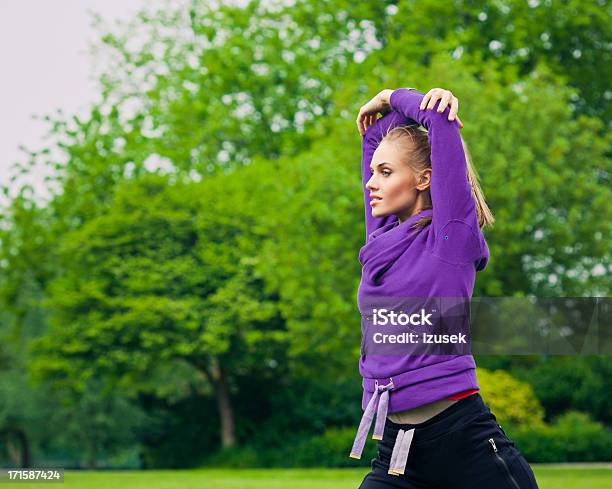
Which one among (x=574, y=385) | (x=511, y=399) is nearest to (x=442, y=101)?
(x=511, y=399)

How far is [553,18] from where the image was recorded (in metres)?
29.1

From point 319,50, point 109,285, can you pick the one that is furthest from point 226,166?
point 109,285

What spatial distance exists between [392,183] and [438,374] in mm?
621

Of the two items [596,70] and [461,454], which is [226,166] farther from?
[461,454]

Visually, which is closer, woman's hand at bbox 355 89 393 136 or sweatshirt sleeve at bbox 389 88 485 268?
sweatshirt sleeve at bbox 389 88 485 268

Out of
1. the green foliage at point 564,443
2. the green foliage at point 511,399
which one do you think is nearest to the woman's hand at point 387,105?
the green foliage at point 511,399

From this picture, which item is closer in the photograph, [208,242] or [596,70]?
[208,242]

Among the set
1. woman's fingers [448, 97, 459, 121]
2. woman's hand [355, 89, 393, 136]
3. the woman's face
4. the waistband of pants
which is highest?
woman's hand [355, 89, 393, 136]

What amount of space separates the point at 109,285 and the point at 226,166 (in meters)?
7.27

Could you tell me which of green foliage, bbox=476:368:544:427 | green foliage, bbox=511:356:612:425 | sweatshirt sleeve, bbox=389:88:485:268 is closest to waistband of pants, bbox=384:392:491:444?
sweatshirt sleeve, bbox=389:88:485:268

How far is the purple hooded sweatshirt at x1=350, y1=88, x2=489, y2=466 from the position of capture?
2973 millimetres

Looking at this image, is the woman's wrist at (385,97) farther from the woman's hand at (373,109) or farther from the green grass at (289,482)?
the green grass at (289,482)

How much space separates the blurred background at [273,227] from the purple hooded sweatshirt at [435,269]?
55.7ft

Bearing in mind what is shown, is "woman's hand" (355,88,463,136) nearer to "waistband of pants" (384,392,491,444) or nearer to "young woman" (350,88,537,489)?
"young woman" (350,88,537,489)
